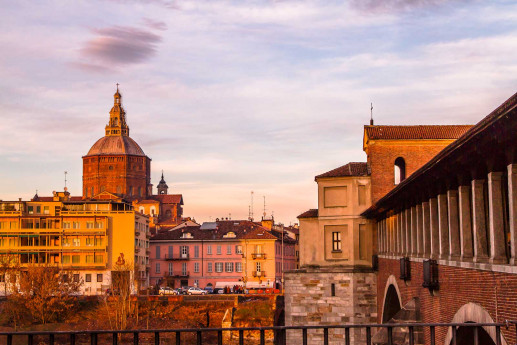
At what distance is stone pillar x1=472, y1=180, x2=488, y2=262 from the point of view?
1622cm

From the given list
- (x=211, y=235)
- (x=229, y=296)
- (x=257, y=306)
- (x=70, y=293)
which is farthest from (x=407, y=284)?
(x=211, y=235)

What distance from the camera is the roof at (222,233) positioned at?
104 meters

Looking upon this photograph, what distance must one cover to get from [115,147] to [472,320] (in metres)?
151

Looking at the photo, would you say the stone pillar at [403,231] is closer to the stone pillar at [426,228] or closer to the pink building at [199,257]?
the stone pillar at [426,228]

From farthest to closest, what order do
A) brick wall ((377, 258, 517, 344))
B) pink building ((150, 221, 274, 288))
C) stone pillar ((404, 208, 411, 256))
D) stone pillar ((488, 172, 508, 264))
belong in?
1. pink building ((150, 221, 274, 288))
2. stone pillar ((404, 208, 411, 256))
3. stone pillar ((488, 172, 508, 264))
4. brick wall ((377, 258, 517, 344))

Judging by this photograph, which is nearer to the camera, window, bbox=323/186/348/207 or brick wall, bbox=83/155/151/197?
window, bbox=323/186/348/207

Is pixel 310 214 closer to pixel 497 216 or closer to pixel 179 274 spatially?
pixel 497 216

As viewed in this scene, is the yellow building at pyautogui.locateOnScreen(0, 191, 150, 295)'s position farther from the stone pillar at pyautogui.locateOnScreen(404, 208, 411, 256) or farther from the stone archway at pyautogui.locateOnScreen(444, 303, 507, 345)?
the stone archway at pyautogui.locateOnScreen(444, 303, 507, 345)

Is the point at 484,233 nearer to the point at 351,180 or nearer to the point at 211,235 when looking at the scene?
Result: the point at 351,180

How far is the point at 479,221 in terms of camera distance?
53.3ft

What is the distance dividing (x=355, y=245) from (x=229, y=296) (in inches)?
1102

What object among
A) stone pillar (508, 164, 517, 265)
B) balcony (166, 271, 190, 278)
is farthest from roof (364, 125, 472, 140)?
balcony (166, 271, 190, 278)

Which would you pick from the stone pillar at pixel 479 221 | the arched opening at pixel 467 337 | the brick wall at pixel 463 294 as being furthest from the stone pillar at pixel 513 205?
the arched opening at pixel 467 337

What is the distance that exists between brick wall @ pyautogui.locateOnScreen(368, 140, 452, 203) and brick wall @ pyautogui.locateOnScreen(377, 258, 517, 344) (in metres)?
Result: 20.3
